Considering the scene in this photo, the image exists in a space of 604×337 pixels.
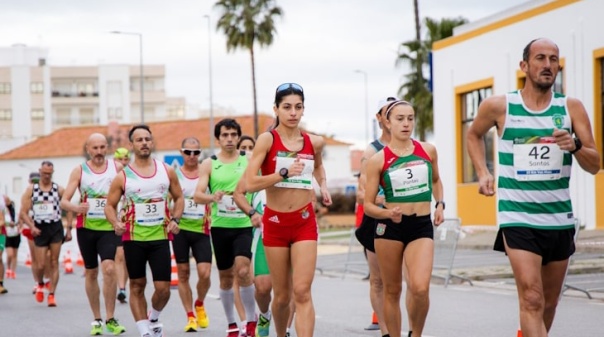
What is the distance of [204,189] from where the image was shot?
40.8ft

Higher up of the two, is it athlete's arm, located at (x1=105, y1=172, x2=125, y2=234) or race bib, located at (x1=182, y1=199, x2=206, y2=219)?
athlete's arm, located at (x1=105, y1=172, x2=125, y2=234)

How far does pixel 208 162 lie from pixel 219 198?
0.76 meters

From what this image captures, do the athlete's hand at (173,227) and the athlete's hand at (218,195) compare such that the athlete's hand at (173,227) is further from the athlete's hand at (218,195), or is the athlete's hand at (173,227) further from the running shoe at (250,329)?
the running shoe at (250,329)

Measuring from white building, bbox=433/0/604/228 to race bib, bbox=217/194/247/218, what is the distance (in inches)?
723

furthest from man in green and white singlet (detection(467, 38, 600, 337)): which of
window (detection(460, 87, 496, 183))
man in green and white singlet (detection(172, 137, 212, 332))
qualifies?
window (detection(460, 87, 496, 183))

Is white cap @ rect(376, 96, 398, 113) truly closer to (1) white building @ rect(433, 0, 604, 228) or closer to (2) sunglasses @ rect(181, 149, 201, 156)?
(2) sunglasses @ rect(181, 149, 201, 156)

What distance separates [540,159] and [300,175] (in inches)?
89.4

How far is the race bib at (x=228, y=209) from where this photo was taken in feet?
40.4

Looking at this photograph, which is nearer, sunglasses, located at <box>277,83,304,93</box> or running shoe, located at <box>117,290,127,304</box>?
sunglasses, located at <box>277,83,304,93</box>

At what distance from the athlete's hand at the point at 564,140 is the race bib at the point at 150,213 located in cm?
472

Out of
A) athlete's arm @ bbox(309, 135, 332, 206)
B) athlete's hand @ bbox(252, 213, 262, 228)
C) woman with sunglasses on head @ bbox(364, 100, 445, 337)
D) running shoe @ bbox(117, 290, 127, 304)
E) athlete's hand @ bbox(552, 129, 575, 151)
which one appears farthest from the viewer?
running shoe @ bbox(117, 290, 127, 304)

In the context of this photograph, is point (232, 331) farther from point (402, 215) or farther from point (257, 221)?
point (402, 215)

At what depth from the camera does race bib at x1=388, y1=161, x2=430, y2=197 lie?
31.4ft

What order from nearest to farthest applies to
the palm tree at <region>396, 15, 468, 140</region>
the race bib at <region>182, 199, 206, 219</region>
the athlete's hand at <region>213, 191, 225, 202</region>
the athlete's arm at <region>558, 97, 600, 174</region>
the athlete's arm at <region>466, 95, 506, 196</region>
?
the athlete's arm at <region>558, 97, 600, 174</region> < the athlete's arm at <region>466, 95, 506, 196</region> < the athlete's hand at <region>213, 191, 225, 202</region> < the race bib at <region>182, 199, 206, 219</region> < the palm tree at <region>396, 15, 468, 140</region>
